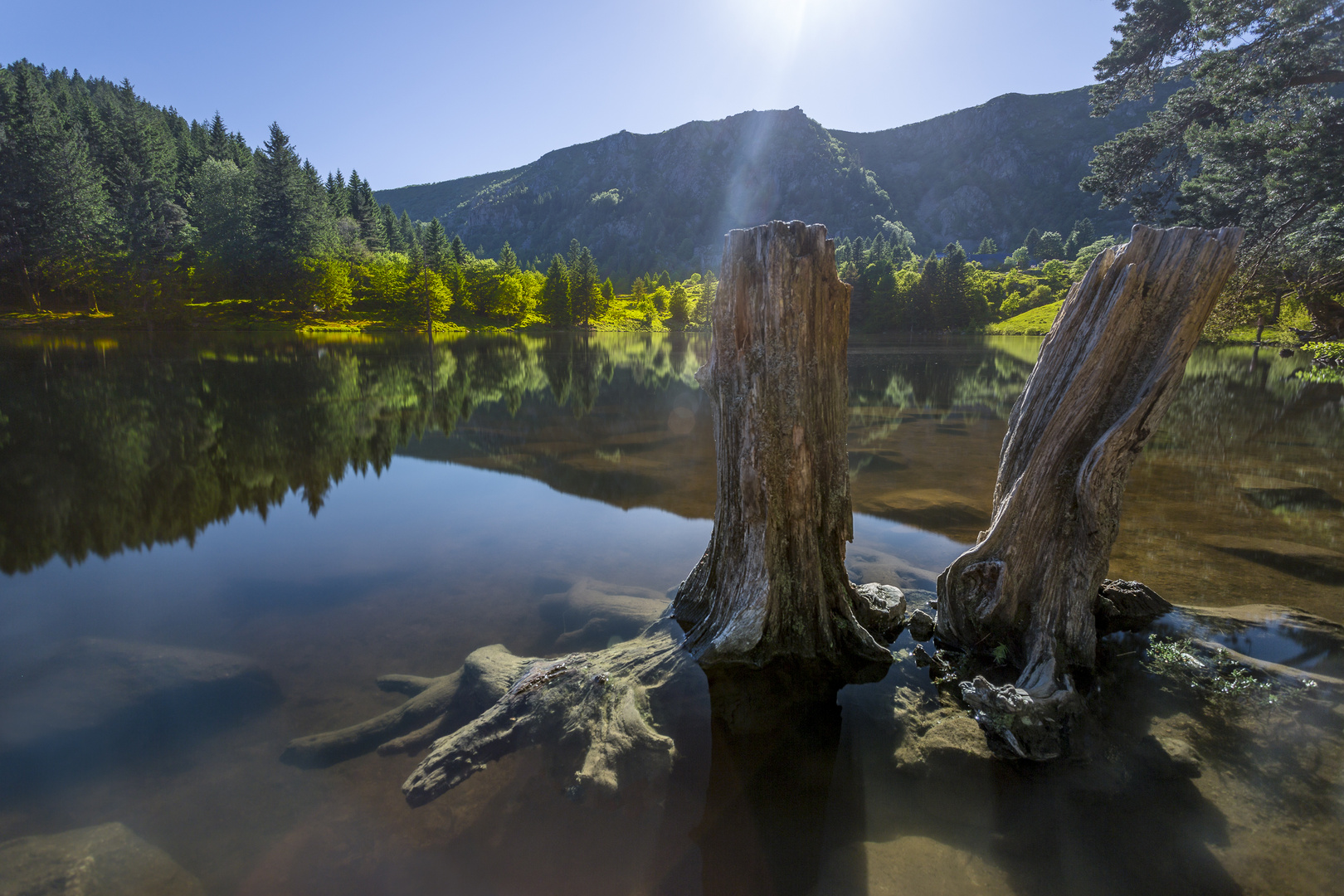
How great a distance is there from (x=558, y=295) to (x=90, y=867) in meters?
87.4

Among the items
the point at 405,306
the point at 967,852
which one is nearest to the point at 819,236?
the point at 967,852

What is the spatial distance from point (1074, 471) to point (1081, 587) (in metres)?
0.98

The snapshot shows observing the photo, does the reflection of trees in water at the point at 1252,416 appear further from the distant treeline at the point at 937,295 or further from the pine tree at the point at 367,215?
the pine tree at the point at 367,215

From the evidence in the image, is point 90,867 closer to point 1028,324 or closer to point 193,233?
point 193,233

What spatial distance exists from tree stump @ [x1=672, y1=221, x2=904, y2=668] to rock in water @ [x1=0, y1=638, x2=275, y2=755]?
431 cm

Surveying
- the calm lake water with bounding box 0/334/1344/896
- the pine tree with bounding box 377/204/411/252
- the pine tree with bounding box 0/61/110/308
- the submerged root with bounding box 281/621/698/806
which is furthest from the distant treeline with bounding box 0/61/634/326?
the submerged root with bounding box 281/621/698/806

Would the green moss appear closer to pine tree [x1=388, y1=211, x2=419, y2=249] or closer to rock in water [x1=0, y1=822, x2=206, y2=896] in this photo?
rock in water [x1=0, y1=822, x2=206, y2=896]

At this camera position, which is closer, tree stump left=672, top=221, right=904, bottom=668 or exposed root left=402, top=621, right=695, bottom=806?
exposed root left=402, top=621, right=695, bottom=806

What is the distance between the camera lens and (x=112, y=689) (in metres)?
5.46

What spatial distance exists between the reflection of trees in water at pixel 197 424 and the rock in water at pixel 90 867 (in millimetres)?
6443

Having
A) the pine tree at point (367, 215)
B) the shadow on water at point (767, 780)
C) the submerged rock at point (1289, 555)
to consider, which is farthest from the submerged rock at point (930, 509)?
the pine tree at point (367, 215)

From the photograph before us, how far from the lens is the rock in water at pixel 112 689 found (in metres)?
4.90

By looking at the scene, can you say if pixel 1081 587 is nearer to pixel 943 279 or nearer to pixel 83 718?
pixel 83 718

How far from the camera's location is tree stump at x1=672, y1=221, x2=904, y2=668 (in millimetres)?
4855
